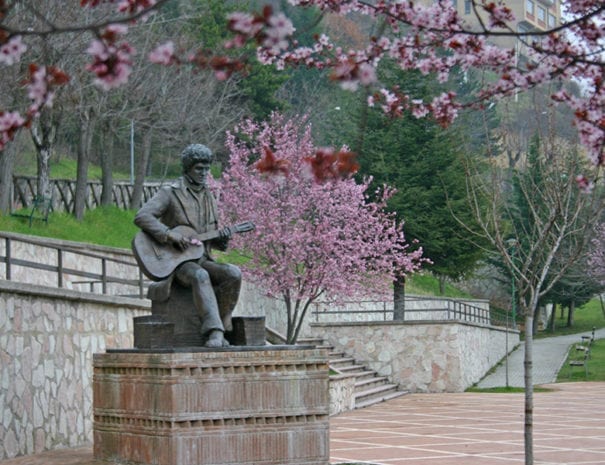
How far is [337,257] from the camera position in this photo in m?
30.7

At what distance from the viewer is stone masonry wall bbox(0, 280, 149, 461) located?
49.4ft

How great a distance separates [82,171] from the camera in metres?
32.8

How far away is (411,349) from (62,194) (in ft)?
34.7

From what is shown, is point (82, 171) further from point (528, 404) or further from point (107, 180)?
point (528, 404)

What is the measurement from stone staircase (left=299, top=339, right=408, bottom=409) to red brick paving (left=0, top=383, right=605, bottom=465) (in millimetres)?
494

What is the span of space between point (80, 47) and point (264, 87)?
69.4 ft

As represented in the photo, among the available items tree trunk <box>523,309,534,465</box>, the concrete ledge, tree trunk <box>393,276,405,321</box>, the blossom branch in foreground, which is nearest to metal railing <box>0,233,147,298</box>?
the concrete ledge

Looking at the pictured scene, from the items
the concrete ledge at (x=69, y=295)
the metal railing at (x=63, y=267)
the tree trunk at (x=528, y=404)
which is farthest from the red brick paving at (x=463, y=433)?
the metal railing at (x=63, y=267)

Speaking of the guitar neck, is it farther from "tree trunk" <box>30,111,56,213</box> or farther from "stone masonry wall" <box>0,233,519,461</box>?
"tree trunk" <box>30,111,56,213</box>

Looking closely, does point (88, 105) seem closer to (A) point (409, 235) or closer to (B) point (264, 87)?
(A) point (409, 235)

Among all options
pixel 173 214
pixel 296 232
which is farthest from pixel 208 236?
pixel 296 232

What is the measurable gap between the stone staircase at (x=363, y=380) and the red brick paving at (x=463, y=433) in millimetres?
494

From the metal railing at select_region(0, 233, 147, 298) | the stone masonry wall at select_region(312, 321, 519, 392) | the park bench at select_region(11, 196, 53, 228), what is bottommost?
the stone masonry wall at select_region(312, 321, 519, 392)

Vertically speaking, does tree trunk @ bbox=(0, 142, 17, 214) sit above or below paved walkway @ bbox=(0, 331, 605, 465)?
above
